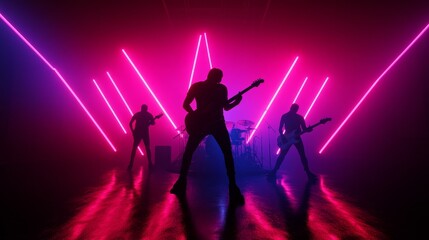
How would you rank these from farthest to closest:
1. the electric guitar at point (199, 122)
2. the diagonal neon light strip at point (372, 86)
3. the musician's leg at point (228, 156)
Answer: the diagonal neon light strip at point (372, 86) → the electric guitar at point (199, 122) → the musician's leg at point (228, 156)

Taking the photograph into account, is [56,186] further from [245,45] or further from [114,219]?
[245,45]

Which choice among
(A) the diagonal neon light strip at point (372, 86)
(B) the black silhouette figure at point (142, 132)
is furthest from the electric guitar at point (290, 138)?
(B) the black silhouette figure at point (142, 132)

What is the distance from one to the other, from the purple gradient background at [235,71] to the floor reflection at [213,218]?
2.88 ft

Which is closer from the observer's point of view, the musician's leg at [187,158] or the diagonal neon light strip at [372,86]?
the musician's leg at [187,158]

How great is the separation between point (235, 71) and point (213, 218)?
8168 mm

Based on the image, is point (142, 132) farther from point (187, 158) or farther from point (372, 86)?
point (372, 86)

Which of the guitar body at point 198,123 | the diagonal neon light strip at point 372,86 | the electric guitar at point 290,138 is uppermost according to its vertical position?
the diagonal neon light strip at point 372,86

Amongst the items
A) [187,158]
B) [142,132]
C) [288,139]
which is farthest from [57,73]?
[288,139]

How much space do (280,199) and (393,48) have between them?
16.8 feet

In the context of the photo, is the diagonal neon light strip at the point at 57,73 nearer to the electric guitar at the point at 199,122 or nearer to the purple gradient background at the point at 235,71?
the purple gradient background at the point at 235,71

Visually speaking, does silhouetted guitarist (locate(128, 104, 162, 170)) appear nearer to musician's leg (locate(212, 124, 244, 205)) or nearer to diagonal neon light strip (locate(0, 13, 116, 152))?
diagonal neon light strip (locate(0, 13, 116, 152))

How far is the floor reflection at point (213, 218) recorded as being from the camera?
1.60 meters

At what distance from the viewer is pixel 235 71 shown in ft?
31.4

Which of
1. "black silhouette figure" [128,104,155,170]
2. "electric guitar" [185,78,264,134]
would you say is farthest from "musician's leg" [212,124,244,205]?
"black silhouette figure" [128,104,155,170]
